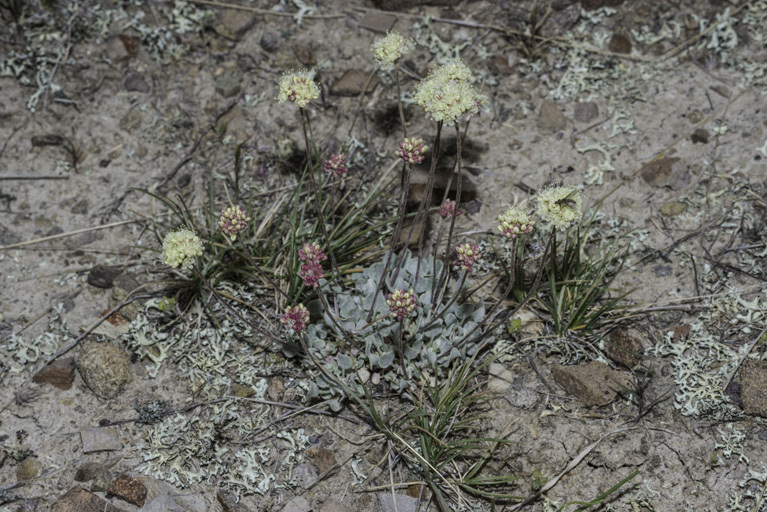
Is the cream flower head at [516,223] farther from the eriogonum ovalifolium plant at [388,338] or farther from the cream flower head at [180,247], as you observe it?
the cream flower head at [180,247]

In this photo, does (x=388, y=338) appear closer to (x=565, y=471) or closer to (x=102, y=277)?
(x=565, y=471)

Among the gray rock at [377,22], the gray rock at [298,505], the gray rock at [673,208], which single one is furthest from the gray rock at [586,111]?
the gray rock at [298,505]

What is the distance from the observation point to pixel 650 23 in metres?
5.50

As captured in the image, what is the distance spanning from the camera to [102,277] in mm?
4586

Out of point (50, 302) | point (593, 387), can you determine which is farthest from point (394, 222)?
point (50, 302)

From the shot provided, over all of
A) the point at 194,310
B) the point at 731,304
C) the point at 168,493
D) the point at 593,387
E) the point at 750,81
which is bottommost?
the point at 168,493

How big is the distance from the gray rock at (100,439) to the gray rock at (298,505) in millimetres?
1180

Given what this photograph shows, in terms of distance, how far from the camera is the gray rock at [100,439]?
3.84 metres

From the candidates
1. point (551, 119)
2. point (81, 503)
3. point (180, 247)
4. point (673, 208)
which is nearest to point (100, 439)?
point (81, 503)

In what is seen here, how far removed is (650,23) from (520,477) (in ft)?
14.2

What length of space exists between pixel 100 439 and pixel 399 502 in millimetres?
1991

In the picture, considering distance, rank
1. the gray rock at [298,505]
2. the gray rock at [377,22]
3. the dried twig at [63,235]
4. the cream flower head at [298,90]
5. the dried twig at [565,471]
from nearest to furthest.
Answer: the cream flower head at [298,90]
the dried twig at [565,471]
the gray rock at [298,505]
the dried twig at [63,235]
the gray rock at [377,22]

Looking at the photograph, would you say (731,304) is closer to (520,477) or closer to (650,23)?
(520,477)

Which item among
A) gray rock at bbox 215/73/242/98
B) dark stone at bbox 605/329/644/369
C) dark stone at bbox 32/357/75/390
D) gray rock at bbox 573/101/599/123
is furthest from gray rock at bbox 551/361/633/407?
gray rock at bbox 215/73/242/98
